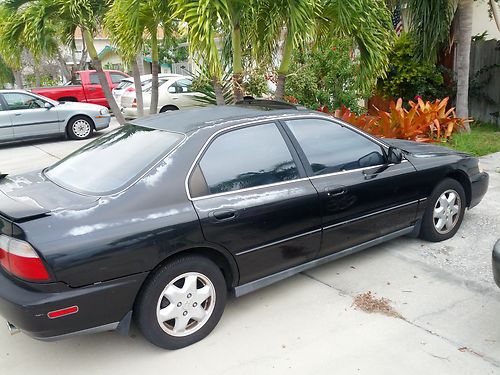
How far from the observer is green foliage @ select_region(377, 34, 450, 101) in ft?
35.9

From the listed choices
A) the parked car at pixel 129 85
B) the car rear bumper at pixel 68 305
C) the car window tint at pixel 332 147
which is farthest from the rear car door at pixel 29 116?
the car rear bumper at pixel 68 305

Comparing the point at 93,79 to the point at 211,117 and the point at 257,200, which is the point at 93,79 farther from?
the point at 257,200

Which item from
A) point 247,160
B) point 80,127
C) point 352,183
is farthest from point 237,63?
point 80,127

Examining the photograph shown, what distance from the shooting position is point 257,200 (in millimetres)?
3373

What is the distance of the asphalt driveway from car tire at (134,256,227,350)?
0.11 metres

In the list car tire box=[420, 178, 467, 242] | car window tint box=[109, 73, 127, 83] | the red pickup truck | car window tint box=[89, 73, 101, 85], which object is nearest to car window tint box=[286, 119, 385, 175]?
car tire box=[420, 178, 467, 242]

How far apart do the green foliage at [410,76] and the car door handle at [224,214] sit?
885 centimetres

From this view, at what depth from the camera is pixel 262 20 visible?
6926 mm

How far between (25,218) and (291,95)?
738 cm

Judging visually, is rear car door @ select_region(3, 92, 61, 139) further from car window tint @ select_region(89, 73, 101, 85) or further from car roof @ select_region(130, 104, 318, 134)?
car roof @ select_region(130, 104, 318, 134)

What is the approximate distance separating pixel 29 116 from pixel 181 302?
10081mm

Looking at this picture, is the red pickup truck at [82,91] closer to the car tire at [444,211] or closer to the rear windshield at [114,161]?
the rear windshield at [114,161]

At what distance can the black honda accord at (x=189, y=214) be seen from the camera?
2.72m

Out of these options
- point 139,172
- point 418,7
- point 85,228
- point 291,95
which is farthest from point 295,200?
point 418,7
